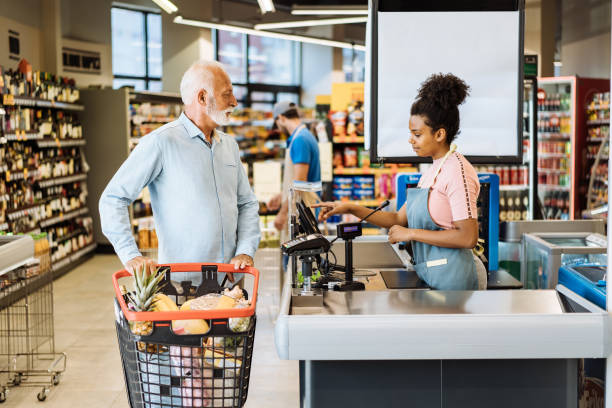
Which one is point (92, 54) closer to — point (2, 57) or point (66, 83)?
point (66, 83)

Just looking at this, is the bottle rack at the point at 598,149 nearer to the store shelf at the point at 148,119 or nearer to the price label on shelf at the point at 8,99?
the store shelf at the point at 148,119

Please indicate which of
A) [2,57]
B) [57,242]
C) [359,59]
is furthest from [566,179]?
[359,59]

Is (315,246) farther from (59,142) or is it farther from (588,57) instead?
(588,57)

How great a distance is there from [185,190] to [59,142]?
6.24 meters

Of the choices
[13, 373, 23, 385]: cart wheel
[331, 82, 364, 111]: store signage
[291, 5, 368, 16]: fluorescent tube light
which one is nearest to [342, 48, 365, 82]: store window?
[291, 5, 368, 16]: fluorescent tube light

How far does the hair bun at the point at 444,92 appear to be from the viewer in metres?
2.68

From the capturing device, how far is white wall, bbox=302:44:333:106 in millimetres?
17328

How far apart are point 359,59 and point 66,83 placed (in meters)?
10.3

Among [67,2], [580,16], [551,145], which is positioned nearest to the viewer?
[551,145]

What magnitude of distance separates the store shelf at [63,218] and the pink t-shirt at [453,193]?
6260mm

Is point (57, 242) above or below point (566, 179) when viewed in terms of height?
below

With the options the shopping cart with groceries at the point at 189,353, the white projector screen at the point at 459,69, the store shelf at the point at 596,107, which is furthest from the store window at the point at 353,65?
the shopping cart with groceries at the point at 189,353

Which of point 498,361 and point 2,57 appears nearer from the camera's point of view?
point 498,361

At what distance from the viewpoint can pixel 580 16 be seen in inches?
499
